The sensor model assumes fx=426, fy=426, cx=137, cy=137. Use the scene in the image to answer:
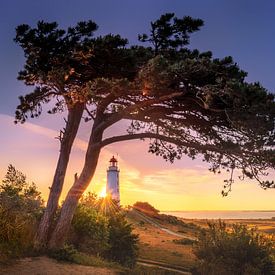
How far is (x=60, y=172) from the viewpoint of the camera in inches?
816

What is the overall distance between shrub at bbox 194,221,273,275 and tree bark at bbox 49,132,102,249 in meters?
6.43

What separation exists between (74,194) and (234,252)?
792 cm

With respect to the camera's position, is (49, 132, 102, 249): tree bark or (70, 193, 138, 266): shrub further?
(70, 193, 138, 266): shrub

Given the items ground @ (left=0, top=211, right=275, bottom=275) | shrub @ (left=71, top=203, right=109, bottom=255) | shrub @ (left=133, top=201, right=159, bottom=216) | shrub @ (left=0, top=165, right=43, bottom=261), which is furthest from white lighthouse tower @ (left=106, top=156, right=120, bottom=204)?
shrub @ (left=71, top=203, right=109, bottom=255)

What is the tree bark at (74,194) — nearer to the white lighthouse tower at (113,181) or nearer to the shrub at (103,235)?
the shrub at (103,235)

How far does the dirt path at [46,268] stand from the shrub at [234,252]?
498 cm

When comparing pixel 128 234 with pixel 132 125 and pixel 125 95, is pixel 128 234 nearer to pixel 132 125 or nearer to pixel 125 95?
pixel 132 125

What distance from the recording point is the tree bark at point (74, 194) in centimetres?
1961

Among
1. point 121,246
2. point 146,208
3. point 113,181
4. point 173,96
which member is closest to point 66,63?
point 173,96

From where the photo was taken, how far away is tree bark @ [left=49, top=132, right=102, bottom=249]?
19.6 meters

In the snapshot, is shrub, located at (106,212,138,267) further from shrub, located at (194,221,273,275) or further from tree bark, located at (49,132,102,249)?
shrub, located at (194,221,273,275)

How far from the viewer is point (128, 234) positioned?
2475 centimetres

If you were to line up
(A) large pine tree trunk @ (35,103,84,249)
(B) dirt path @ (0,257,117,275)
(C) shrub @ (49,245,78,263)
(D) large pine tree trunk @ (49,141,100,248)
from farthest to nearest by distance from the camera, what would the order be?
1. (A) large pine tree trunk @ (35,103,84,249)
2. (D) large pine tree trunk @ (49,141,100,248)
3. (C) shrub @ (49,245,78,263)
4. (B) dirt path @ (0,257,117,275)

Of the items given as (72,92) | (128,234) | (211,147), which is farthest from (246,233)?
(72,92)
